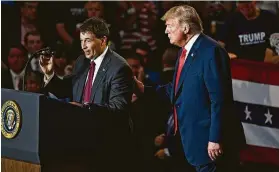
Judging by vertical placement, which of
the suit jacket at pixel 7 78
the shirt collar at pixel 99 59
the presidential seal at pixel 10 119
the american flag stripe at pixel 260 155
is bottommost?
the american flag stripe at pixel 260 155

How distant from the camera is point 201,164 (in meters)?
4.36

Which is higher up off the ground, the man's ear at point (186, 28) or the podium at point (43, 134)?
the man's ear at point (186, 28)

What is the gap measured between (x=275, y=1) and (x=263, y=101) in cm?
110

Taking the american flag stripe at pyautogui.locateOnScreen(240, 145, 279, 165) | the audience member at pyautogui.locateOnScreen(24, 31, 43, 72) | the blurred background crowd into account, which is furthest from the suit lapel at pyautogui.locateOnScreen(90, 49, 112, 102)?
the audience member at pyautogui.locateOnScreen(24, 31, 43, 72)

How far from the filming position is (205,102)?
4.31 meters

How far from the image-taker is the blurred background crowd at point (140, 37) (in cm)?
630

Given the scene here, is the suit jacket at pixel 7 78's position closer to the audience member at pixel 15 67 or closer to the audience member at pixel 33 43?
the audience member at pixel 15 67

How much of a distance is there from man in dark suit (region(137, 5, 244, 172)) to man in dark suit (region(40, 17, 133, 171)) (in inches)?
13.2

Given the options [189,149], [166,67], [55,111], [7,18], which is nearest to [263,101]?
[166,67]

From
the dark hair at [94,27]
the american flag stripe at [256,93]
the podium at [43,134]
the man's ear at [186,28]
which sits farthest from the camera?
the american flag stripe at [256,93]

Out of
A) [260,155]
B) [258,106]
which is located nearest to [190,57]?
[258,106]

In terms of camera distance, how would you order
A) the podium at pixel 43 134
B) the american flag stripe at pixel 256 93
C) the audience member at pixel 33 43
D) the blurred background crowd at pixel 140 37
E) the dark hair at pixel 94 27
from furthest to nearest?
the audience member at pixel 33 43 → the blurred background crowd at pixel 140 37 → the american flag stripe at pixel 256 93 → the dark hair at pixel 94 27 → the podium at pixel 43 134

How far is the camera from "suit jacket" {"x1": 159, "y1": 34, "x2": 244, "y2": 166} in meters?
4.20

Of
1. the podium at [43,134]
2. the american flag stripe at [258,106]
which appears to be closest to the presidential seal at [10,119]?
the podium at [43,134]
